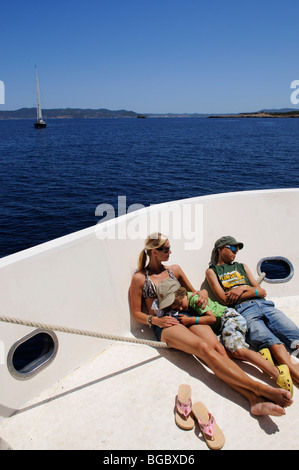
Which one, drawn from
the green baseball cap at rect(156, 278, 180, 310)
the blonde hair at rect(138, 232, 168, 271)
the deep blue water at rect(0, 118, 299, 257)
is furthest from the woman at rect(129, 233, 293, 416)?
the deep blue water at rect(0, 118, 299, 257)

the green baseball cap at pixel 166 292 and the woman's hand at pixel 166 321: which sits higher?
the green baseball cap at pixel 166 292

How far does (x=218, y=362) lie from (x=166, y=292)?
2.07 feet

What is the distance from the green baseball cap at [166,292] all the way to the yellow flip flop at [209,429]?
2.49 ft

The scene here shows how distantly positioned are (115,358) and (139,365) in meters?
0.22

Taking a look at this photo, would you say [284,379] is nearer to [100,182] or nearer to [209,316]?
[209,316]

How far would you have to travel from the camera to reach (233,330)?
7.71 ft

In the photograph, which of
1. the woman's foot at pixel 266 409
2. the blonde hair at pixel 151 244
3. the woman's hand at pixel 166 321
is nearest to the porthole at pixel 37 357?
the woman's hand at pixel 166 321

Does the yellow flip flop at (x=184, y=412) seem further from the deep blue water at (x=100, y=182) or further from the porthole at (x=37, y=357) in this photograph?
the deep blue water at (x=100, y=182)

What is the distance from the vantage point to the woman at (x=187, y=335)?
1.93 meters

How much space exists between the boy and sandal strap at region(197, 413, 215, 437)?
0.54 metres

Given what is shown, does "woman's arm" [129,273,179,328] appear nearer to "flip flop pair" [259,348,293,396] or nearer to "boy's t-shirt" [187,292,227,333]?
"boy's t-shirt" [187,292,227,333]

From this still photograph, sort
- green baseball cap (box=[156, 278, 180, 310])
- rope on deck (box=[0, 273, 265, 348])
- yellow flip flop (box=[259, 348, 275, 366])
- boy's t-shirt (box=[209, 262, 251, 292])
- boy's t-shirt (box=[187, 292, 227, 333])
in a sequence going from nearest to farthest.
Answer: rope on deck (box=[0, 273, 265, 348]) < yellow flip flop (box=[259, 348, 275, 366]) < green baseball cap (box=[156, 278, 180, 310]) < boy's t-shirt (box=[187, 292, 227, 333]) < boy's t-shirt (box=[209, 262, 251, 292])

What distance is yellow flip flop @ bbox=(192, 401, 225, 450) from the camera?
1.79 meters
